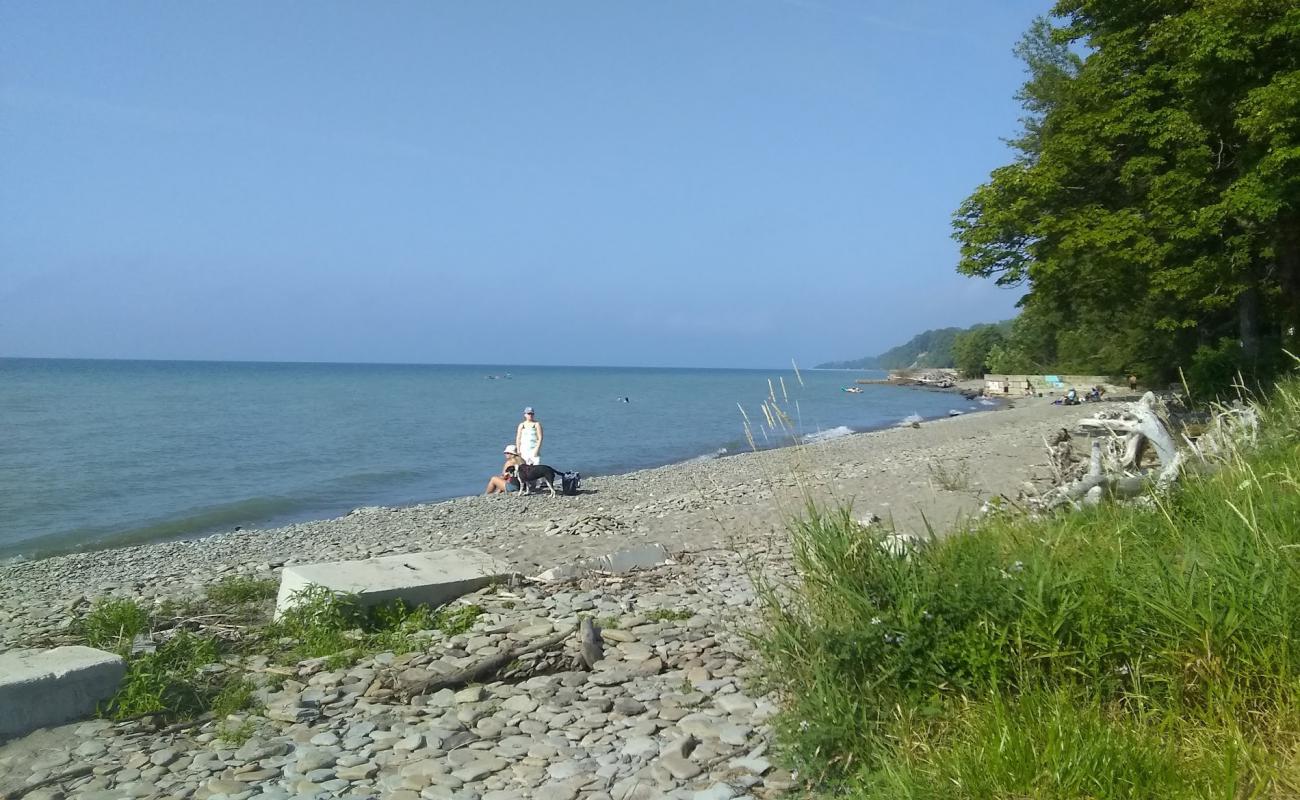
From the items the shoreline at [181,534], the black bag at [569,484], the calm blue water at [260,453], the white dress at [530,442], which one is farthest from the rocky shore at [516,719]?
the white dress at [530,442]

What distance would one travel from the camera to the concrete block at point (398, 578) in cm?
698

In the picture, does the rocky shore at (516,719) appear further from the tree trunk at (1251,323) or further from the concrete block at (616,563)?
the tree trunk at (1251,323)

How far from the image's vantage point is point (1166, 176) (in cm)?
1590

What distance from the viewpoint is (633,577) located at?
8133 millimetres

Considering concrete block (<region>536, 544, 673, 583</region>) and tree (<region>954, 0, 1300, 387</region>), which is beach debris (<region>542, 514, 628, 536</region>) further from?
tree (<region>954, 0, 1300, 387</region>)

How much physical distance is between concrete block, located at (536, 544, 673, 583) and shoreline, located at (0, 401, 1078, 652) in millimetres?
565

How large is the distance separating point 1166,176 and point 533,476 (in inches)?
513

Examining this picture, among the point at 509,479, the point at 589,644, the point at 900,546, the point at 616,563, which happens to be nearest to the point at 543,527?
the point at 616,563

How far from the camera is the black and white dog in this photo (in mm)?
18297

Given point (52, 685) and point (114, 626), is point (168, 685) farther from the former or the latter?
point (114, 626)

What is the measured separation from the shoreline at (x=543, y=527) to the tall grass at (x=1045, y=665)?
0.94 meters

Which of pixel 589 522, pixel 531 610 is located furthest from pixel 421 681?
pixel 589 522

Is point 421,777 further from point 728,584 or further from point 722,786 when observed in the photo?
point 728,584

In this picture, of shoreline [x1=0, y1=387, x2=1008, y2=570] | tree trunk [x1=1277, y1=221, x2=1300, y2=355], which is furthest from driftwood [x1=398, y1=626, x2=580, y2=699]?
tree trunk [x1=1277, y1=221, x2=1300, y2=355]
